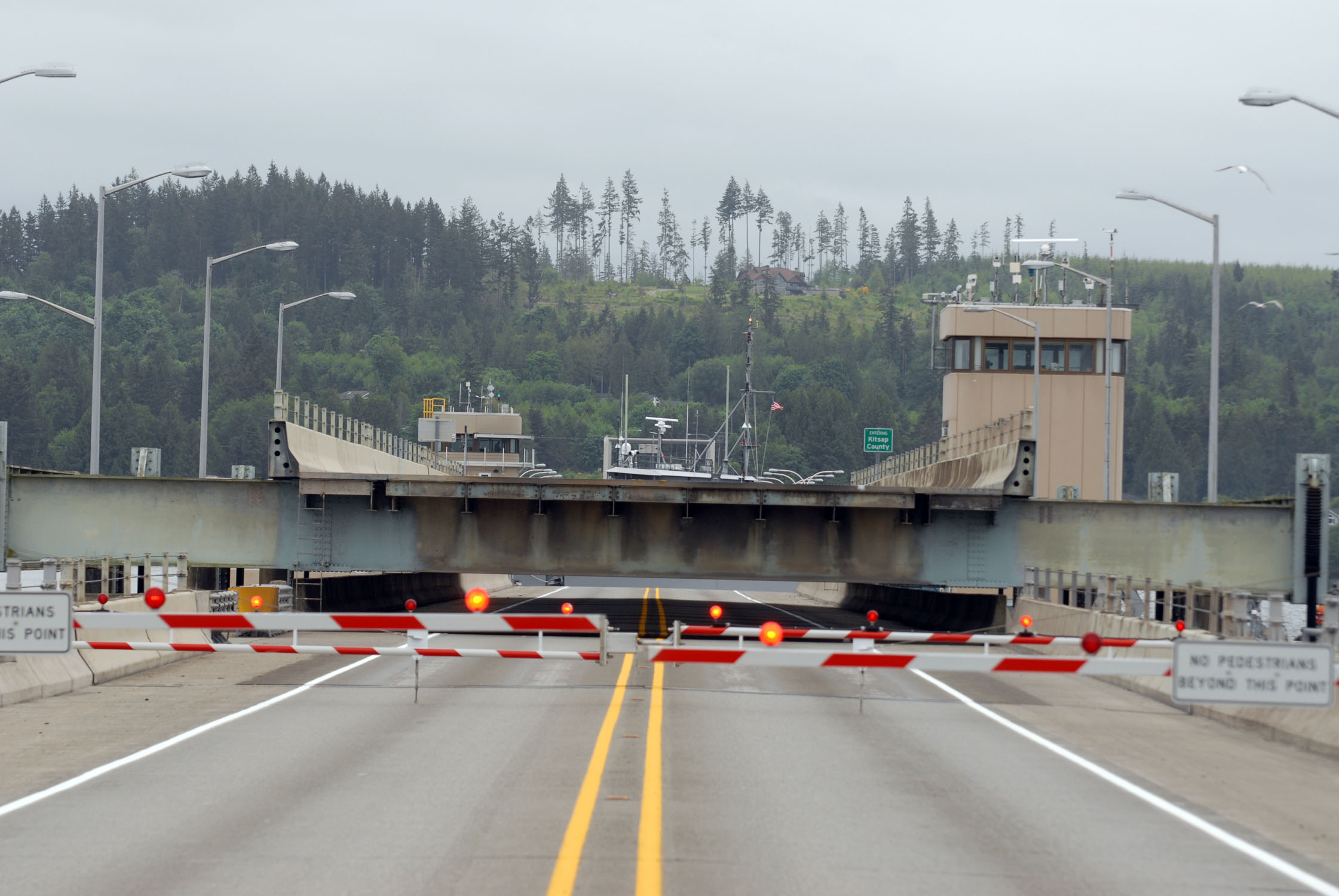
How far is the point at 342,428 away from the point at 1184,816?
30.1 meters

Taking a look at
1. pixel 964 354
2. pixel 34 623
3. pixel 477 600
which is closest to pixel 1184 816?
pixel 477 600

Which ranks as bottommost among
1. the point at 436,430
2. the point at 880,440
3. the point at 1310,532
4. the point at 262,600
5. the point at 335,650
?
the point at 262,600

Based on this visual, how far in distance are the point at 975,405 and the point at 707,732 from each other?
6865cm

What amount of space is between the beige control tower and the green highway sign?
22.2ft

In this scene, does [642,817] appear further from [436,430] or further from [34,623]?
[436,430]

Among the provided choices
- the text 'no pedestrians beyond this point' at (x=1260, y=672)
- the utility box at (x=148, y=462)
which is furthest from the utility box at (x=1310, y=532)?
the utility box at (x=148, y=462)

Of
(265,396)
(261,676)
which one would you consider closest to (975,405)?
(261,676)

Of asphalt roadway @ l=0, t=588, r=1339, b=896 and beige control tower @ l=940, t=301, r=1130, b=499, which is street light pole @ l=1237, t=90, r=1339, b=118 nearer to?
asphalt roadway @ l=0, t=588, r=1339, b=896

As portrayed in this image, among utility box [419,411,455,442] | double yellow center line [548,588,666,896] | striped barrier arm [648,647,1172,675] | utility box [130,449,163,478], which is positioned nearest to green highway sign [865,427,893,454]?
utility box [419,411,455,442]

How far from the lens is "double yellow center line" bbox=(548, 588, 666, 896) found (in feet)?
28.7

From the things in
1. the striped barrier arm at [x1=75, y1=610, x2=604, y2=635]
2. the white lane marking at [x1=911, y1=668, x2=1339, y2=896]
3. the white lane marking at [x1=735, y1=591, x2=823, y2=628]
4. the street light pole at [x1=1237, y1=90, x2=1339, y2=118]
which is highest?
the street light pole at [x1=1237, y1=90, x2=1339, y2=118]

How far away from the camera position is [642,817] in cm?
1073

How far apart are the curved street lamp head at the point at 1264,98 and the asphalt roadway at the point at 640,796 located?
11.0m

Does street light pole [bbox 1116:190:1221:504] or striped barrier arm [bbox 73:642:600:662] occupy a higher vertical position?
street light pole [bbox 1116:190:1221:504]
